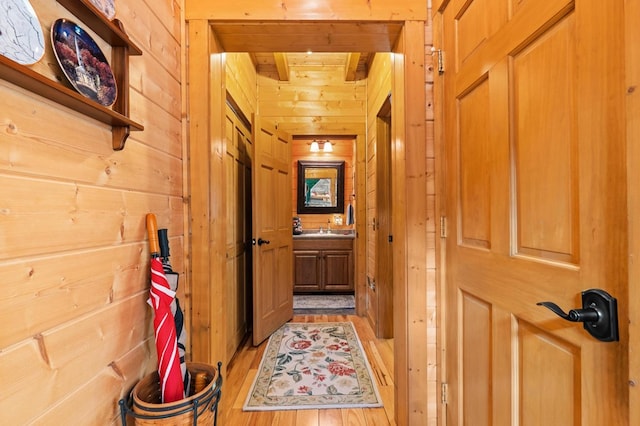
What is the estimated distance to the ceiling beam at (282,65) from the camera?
298 cm

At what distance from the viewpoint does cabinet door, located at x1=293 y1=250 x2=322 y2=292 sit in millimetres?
4336

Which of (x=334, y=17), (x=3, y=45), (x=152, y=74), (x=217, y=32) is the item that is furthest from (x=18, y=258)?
(x=334, y=17)

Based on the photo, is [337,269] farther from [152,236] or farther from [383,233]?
[152,236]

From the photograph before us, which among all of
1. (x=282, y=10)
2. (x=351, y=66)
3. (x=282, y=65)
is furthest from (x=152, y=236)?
(x=351, y=66)

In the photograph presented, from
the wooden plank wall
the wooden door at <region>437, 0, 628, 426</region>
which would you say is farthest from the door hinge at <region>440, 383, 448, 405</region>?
the wooden plank wall

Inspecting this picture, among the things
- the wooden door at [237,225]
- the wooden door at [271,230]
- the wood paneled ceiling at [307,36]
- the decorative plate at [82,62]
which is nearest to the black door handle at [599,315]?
the decorative plate at [82,62]

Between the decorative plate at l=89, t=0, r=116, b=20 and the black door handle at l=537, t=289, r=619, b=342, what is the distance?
1477 millimetres

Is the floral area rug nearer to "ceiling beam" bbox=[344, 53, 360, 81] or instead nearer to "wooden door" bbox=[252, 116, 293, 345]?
"wooden door" bbox=[252, 116, 293, 345]

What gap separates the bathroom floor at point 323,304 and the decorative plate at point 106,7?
10.8 feet

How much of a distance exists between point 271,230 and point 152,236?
6.17ft

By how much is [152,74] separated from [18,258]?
2.85 feet

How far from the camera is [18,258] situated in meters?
0.64

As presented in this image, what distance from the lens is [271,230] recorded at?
295 centimetres

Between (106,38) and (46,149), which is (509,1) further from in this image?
(46,149)
